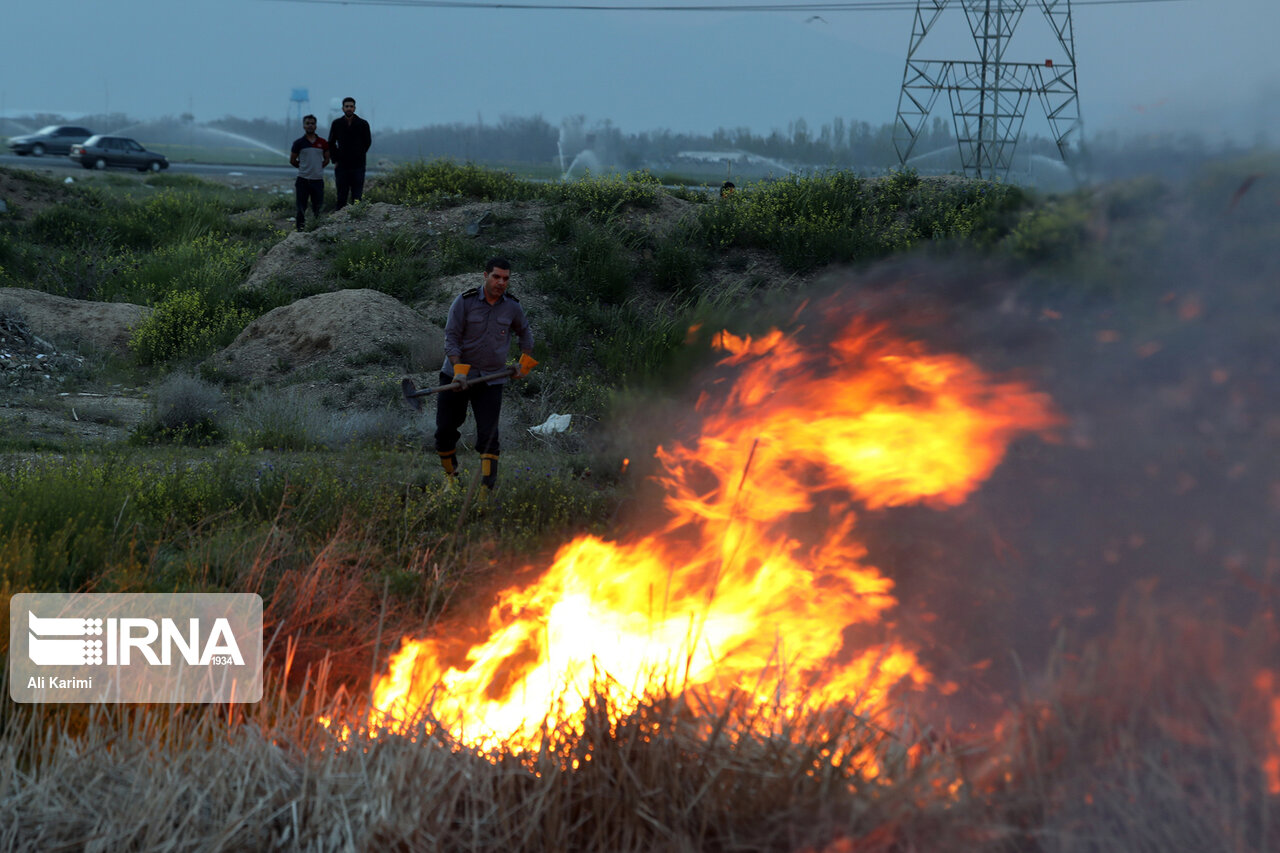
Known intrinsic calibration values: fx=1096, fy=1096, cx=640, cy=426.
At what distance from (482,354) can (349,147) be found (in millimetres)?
11623

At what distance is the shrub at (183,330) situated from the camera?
50.8 feet

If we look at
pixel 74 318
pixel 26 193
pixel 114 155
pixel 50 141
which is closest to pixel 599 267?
pixel 74 318

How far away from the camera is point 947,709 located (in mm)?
4445

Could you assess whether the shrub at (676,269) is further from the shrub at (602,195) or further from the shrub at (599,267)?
the shrub at (602,195)

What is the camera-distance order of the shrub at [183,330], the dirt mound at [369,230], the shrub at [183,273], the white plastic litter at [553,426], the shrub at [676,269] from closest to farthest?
the white plastic litter at [553,426] < the shrub at [183,330] < the shrub at [676,269] < the dirt mound at [369,230] < the shrub at [183,273]

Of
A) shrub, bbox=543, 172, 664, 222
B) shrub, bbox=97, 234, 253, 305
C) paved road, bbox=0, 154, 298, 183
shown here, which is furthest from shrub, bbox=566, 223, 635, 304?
paved road, bbox=0, 154, 298, 183

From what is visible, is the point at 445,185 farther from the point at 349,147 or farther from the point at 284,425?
the point at 284,425

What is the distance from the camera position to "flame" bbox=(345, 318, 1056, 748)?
460cm

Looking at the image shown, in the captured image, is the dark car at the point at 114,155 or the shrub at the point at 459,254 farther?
the dark car at the point at 114,155

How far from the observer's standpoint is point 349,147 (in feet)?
61.7

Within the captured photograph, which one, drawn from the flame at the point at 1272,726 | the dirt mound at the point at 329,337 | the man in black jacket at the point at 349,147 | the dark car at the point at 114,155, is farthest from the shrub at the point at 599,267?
the dark car at the point at 114,155

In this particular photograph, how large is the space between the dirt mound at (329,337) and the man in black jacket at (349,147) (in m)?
3.88

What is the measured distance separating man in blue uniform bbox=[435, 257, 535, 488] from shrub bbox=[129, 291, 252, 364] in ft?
26.5

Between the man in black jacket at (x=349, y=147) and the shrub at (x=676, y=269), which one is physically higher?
the man in black jacket at (x=349, y=147)
